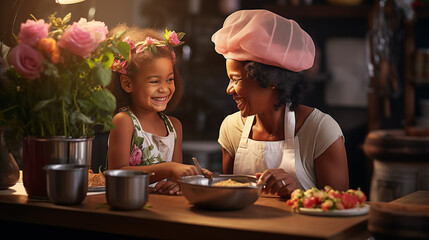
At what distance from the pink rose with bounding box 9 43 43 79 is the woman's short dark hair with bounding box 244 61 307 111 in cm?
79

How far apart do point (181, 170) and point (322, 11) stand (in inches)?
122

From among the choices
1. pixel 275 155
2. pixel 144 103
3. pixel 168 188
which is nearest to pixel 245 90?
pixel 275 155

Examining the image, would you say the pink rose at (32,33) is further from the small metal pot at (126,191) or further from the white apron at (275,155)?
the white apron at (275,155)

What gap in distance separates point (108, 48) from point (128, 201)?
1.52 ft

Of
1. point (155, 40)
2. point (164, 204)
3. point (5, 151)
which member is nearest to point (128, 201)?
point (164, 204)

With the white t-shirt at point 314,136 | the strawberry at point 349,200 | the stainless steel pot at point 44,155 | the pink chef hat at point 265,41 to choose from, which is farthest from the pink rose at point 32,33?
the white t-shirt at point 314,136

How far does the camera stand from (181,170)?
182 centimetres

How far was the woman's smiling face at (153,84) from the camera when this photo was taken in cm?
207

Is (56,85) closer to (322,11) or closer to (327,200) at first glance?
(327,200)

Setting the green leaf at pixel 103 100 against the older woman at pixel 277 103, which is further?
the older woman at pixel 277 103

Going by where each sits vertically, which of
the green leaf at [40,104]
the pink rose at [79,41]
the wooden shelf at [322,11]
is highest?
the wooden shelf at [322,11]

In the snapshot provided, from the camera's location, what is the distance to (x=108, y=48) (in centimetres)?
168

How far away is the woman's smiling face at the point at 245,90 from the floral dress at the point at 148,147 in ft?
0.98

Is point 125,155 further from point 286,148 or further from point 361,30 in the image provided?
point 361,30
